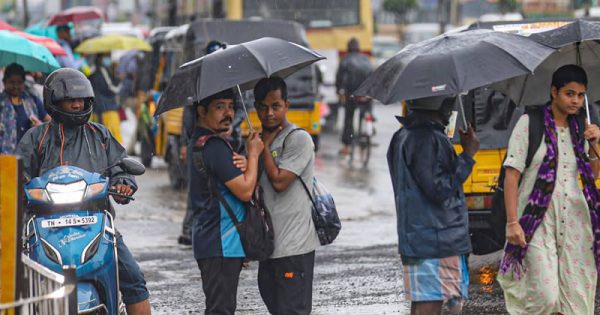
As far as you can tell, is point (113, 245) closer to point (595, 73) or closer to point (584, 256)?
point (584, 256)

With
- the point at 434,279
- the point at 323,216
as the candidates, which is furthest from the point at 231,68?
the point at 434,279

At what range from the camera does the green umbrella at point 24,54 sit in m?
9.89

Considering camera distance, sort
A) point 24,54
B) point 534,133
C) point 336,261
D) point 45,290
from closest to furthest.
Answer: point 45,290 → point 534,133 → point 24,54 → point 336,261

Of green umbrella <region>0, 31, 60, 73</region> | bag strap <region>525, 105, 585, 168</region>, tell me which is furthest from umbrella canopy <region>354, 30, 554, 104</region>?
green umbrella <region>0, 31, 60, 73</region>

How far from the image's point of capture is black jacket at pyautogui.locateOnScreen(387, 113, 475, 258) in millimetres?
6465

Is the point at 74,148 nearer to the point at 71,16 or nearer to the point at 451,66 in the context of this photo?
the point at 451,66

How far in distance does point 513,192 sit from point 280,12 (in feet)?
67.1

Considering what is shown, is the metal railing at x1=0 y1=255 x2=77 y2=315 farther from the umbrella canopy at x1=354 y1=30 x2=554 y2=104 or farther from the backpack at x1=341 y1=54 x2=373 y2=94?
the backpack at x1=341 y1=54 x2=373 y2=94

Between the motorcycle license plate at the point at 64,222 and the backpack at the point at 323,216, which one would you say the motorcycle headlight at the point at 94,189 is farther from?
the backpack at the point at 323,216

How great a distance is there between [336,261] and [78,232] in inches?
196

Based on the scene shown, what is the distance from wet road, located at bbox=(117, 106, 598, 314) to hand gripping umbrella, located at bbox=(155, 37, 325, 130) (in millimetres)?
2486

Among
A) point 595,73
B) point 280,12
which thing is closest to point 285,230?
point 595,73

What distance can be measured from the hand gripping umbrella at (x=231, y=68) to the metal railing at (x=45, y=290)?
4.84ft

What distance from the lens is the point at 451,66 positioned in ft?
21.2
